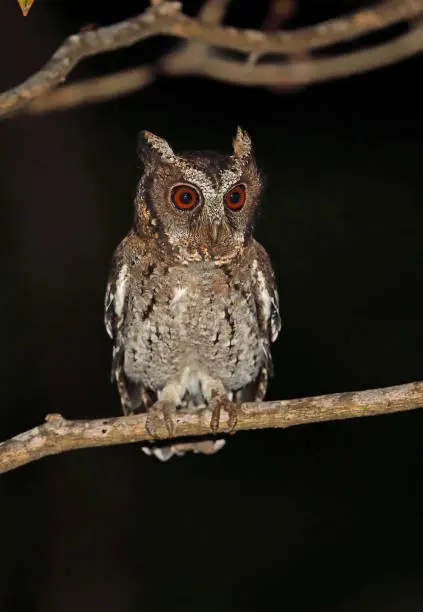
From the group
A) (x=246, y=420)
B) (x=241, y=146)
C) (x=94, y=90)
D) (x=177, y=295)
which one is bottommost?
(x=246, y=420)

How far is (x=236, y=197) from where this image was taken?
10.8 feet

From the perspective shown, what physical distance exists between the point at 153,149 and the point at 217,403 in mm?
998

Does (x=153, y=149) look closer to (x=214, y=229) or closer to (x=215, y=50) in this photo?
(x=214, y=229)

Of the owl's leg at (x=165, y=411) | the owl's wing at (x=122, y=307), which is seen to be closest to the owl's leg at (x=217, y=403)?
the owl's leg at (x=165, y=411)

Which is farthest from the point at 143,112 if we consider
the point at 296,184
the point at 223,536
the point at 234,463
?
the point at 223,536

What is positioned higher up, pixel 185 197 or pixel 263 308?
pixel 185 197

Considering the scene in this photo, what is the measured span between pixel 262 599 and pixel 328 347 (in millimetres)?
1753

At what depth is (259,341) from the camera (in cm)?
376

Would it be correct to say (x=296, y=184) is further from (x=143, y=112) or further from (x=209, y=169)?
(x=209, y=169)

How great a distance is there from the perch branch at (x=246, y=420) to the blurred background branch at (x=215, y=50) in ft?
3.47

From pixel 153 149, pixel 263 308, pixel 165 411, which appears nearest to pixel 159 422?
pixel 165 411

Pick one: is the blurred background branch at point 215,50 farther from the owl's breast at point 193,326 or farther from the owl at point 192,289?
the owl's breast at point 193,326

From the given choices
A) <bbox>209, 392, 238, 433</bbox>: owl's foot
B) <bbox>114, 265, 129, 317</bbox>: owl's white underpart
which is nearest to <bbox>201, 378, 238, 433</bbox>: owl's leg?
<bbox>209, 392, 238, 433</bbox>: owl's foot

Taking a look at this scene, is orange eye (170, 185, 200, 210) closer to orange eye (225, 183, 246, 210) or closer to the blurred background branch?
orange eye (225, 183, 246, 210)
